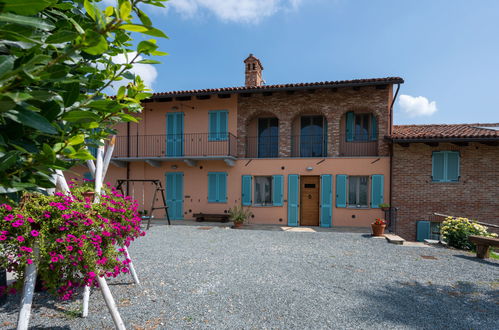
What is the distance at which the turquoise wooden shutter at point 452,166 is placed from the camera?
454 inches

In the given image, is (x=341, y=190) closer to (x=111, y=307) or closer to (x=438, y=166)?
(x=438, y=166)

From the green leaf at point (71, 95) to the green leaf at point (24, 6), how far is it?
30 centimetres

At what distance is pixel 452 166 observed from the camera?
455 inches

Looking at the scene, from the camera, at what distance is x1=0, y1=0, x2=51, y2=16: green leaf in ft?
2.83

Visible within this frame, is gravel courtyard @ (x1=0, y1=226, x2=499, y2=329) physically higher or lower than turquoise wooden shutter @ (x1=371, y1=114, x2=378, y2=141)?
lower

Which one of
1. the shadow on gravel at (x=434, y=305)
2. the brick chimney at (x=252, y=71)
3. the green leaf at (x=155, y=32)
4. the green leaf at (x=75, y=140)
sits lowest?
the shadow on gravel at (x=434, y=305)

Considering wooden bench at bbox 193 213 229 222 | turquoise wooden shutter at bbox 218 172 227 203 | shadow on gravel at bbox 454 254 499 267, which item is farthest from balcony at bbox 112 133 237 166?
shadow on gravel at bbox 454 254 499 267

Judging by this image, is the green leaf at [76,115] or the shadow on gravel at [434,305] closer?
the green leaf at [76,115]

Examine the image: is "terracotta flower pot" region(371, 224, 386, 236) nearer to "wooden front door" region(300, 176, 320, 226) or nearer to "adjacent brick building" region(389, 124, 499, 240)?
"adjacent brick building" region(389, 124, 499, 240)

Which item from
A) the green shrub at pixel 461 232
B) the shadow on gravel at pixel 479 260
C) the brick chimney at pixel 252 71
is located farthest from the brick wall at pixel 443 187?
the brick chimney at pixel 252 71

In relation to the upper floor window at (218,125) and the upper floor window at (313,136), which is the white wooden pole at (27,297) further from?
the upper floor window at (313,136)

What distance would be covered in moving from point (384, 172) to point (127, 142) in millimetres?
12604

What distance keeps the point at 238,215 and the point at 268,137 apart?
14.1 ft

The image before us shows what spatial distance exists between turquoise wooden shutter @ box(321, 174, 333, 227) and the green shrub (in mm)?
4279
